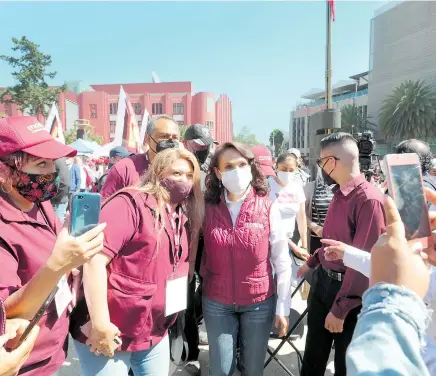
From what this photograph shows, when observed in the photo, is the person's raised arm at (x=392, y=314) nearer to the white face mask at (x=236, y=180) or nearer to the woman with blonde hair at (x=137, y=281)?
the woman with blonde hair at (x=137, y=281)

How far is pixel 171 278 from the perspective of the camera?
5.81 feet

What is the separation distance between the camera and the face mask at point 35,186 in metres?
1.42

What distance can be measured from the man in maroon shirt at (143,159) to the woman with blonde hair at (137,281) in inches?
32.0

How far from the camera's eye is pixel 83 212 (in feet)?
4.10

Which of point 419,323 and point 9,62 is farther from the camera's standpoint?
point 9,62

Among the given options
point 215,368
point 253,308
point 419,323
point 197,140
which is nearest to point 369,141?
point 197,140

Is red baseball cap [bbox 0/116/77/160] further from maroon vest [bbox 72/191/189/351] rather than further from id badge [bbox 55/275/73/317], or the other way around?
id badge [bbox 55/275/73/317]

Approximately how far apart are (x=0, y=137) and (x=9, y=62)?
136ft

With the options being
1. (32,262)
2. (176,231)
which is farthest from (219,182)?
(32,262)

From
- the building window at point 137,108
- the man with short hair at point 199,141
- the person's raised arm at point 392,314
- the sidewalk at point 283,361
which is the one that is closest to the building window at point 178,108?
the building window at point 137,108

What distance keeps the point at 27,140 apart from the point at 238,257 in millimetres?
1242

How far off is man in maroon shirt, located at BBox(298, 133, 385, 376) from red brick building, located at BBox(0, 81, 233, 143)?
A: 185 ft

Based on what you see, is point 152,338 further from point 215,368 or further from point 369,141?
point 369,141

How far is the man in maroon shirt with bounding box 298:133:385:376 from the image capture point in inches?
76.8
